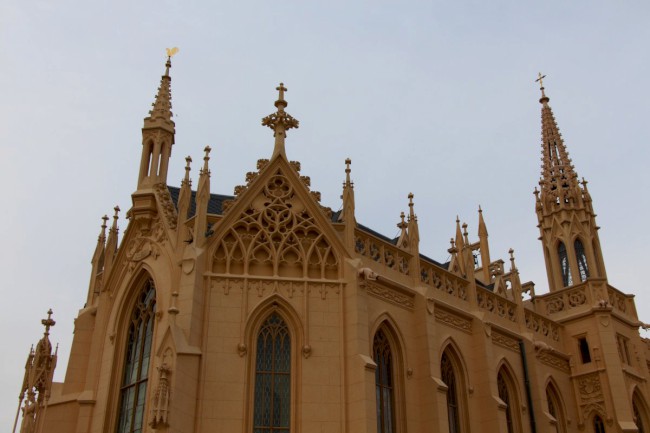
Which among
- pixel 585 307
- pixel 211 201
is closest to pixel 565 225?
pixel 585 307

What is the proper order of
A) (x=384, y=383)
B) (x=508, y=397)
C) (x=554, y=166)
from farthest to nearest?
(x=554, y=166) → (x=508, y=397) → (x=384, y=383)

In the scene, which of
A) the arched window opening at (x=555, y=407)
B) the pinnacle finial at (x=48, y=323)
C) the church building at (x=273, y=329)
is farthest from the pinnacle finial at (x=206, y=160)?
the arched window opening at (x=555, y=407)

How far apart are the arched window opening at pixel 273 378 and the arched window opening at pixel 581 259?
17.6 meters

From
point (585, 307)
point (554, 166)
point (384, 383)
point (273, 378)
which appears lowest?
point (273, 378)

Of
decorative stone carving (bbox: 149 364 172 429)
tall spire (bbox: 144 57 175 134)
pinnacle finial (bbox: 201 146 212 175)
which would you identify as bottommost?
decorative stone carving (bbox: 149 364 172 429)

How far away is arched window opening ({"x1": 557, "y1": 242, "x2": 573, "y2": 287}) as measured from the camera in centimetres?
3394

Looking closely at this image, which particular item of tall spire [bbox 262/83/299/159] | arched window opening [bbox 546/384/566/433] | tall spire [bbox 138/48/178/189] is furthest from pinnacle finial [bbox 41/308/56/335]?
arched window opening [bbox 546/384/566/433]

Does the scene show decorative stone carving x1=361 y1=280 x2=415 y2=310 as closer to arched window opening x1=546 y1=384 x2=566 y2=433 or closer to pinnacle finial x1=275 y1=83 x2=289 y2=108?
pinnacle finial x1=275 y1=83 x2=289 y2=108

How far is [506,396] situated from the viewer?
26.8 m

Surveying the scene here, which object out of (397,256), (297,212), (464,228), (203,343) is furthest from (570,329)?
(203,343)

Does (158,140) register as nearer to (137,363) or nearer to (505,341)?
(137,363)

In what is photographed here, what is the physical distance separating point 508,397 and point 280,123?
12.5 metres

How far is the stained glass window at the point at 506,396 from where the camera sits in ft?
86.7

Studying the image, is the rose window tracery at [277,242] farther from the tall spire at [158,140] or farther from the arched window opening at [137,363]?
the tall spire at [158,140]
